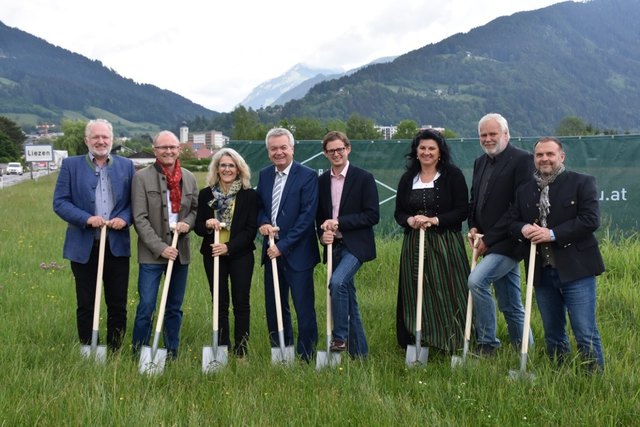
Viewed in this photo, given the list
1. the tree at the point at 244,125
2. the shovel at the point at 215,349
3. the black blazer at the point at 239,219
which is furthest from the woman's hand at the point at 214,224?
the tree at the point at 244,125

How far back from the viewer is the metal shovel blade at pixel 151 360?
4.81 metres

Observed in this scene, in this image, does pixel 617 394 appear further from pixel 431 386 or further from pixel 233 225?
pixel 233 225

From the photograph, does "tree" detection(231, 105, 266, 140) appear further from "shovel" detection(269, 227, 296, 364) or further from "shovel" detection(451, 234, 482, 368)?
"shovel" detection(451, 234, 482, 368)

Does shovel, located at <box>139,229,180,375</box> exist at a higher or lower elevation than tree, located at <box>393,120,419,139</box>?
lower

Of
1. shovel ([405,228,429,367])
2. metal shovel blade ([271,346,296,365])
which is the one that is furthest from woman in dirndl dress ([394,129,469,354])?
metal shovel blade ([271,346,296,365])

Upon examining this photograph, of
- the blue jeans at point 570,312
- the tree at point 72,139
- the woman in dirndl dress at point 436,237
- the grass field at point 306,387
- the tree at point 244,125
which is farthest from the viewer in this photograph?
the tree at point 72,139

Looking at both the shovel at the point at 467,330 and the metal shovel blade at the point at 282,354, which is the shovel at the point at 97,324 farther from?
the shovel at the point at 467,330

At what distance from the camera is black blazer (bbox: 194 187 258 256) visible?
5.31 m

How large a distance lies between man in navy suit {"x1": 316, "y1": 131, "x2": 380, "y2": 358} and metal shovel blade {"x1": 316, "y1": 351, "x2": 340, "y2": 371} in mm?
115

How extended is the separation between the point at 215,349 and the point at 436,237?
2.03m

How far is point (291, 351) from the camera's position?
17.2 ft

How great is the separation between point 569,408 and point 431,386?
0.90 m

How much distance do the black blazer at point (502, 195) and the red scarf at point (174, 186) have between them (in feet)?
8.26

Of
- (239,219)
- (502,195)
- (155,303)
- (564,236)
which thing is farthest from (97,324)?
(564,236)
